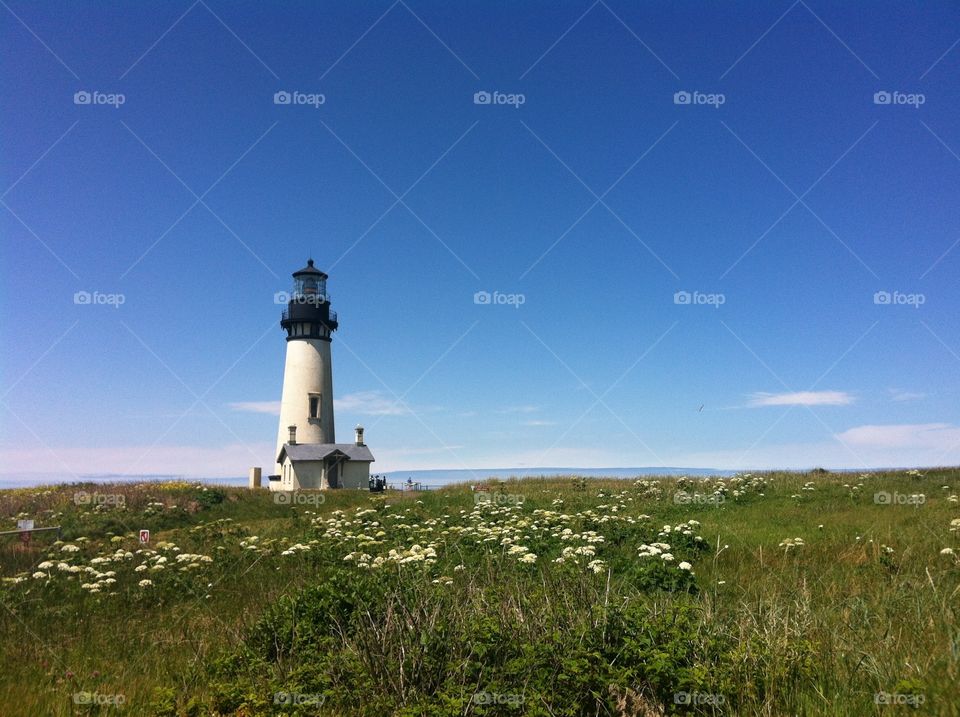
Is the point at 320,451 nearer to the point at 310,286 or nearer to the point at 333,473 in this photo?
the point at 333,473

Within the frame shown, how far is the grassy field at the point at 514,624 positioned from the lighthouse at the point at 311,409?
2452 centimetres

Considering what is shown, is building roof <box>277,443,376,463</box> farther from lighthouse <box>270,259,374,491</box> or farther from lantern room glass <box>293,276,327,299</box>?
lantern room glass <box>293,276,327,299</box>

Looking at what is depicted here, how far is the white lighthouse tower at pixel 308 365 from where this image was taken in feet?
137

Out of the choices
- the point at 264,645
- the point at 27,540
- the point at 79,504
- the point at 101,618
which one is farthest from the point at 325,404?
the point at 264,645

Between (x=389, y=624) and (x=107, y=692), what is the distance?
273cm

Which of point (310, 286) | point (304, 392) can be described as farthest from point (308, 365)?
point (310, 286)

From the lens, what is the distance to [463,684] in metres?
5.16

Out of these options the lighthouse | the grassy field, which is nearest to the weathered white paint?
the lighthouse

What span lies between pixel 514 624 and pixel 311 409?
3784 centimetres

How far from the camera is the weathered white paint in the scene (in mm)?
41656

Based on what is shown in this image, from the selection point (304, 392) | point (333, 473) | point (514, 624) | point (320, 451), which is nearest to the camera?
point (514, 624)

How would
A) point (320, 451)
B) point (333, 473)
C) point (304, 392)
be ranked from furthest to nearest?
point (304, 392) → point (333, 473) → point (320, 451)

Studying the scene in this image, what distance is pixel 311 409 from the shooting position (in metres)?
42.0

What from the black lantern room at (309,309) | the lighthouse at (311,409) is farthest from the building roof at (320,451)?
the black lantern room at (309,309)
